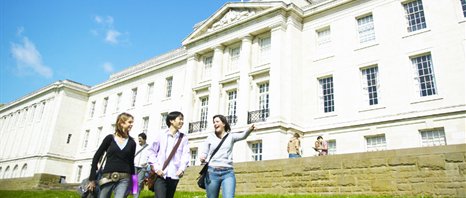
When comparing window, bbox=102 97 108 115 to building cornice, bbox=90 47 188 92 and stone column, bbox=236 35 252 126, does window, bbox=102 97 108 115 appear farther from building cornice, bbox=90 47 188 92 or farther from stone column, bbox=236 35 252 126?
stone column, bbox=236 35 252 126

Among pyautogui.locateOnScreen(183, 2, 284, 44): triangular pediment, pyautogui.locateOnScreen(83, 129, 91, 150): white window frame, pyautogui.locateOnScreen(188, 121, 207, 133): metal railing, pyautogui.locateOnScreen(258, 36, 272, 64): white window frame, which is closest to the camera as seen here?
pyautogui.locateOnScreen(258, 36, 272, 64): white window frame

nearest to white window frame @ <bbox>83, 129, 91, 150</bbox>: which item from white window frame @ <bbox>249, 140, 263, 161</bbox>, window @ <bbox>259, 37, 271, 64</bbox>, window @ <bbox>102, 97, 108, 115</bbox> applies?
window @ <bbox>102, 97, 108, 115</bbox>

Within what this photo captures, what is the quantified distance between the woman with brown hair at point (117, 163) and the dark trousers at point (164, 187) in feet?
1.59

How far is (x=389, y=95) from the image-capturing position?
20562 millimetres

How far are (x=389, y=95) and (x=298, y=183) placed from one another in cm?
985

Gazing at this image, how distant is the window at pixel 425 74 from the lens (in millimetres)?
19562

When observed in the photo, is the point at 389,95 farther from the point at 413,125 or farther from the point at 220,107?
the point at 220,107

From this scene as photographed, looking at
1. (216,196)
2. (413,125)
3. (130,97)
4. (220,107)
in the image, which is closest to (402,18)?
(413,125)

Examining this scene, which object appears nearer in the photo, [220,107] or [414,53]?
[414,53]

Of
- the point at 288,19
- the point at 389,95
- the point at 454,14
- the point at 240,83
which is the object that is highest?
the point at 288,19

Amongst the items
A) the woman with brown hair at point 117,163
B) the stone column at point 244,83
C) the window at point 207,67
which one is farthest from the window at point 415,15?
the woman with brown hair at point 117,163

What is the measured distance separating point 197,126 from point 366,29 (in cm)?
1358

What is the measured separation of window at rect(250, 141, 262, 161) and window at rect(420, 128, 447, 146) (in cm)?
918

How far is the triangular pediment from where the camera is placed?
26.0 metres
